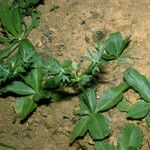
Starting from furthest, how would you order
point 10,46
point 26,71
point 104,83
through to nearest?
point 10,46 < point 26,71 < point 104,83

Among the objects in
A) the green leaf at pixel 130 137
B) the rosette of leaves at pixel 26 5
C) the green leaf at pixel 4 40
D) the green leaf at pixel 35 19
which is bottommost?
the green leaf at pixel 130 137

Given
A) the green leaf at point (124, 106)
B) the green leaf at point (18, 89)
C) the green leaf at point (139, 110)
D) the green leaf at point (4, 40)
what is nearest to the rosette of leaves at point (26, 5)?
the green leaf at point (4, 40)

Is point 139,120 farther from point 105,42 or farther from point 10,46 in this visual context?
point 10,46

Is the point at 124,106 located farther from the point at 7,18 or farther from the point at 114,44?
the point at 7,18

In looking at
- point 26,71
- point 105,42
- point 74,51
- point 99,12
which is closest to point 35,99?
point 26,71

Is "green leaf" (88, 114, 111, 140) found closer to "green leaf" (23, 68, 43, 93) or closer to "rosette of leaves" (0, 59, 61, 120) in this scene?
"rosette of leaves" (0, 59, 61, 120)

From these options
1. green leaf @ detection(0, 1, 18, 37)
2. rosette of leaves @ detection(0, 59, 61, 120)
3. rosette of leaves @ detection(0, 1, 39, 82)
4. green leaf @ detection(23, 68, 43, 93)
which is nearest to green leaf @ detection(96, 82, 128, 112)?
rosette of leaves @ detection(0, 59, 61, 120)

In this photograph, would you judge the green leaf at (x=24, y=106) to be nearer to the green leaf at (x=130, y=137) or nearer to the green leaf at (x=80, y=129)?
the green leaf at (x=80, y=129)
